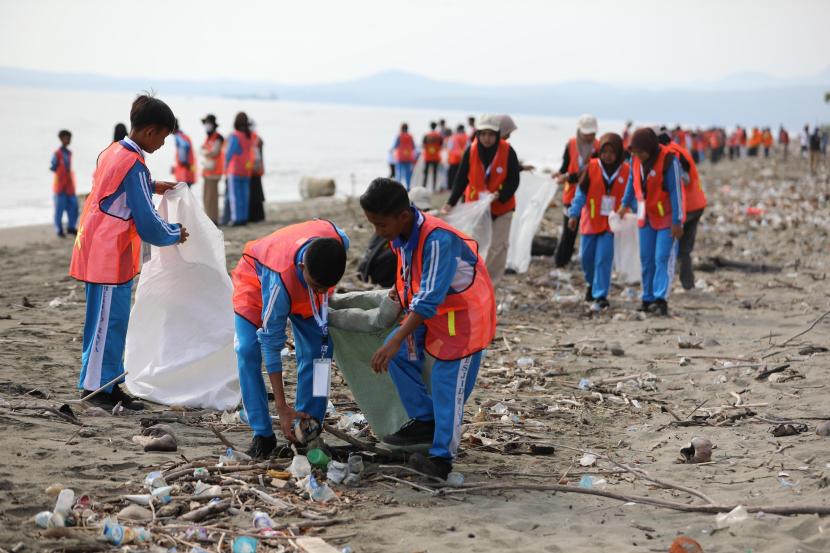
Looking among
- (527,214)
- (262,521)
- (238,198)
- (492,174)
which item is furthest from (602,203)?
(238,198)

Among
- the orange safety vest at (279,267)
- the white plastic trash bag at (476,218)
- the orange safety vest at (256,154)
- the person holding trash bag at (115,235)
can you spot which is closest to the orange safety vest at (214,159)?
the orange safety vest at (256,154)

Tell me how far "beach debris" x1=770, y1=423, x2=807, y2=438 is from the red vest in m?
17.4

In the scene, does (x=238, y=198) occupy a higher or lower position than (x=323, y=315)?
lower

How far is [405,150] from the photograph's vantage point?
21.9 m

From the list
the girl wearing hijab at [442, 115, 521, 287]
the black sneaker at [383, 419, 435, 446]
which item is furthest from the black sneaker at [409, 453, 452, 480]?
the girl wearing hijab at [442, 115, 521, 287]

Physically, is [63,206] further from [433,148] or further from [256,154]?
[433,148]

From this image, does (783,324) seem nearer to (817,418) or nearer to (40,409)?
(817,418)

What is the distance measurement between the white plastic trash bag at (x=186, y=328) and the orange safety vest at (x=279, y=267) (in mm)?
1136

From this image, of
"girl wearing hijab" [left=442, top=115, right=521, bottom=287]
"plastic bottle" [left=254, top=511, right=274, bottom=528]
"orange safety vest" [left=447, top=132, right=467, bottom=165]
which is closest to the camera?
"plastic bottle" [left=254, top=511, right=274, bottom=528]

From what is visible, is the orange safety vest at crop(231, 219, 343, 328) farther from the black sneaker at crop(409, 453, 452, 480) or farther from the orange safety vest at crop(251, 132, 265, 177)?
the orange safety vest at crop(251, 132, 265, 177)

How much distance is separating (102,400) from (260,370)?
1455 mm

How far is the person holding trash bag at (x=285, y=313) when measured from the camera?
4.36 metres

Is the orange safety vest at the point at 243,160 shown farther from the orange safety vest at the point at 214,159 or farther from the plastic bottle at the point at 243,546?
the plastic bottle at the point at 243,546

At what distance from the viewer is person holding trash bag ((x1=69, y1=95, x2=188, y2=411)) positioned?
543 cm
